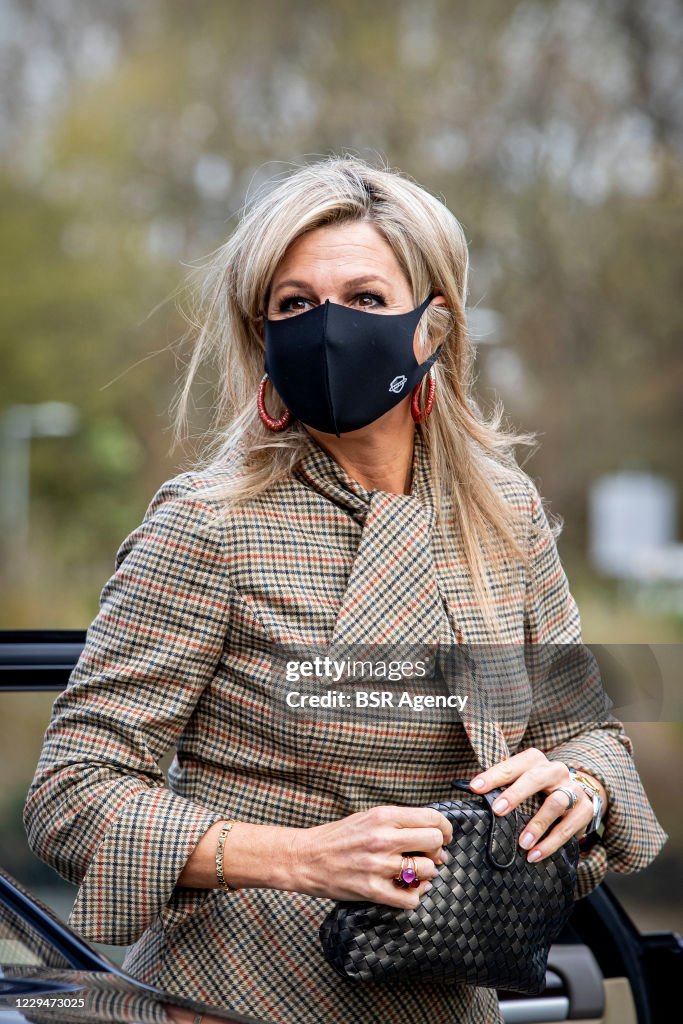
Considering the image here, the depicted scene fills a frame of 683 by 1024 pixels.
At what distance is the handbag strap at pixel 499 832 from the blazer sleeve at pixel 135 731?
34 centimetres

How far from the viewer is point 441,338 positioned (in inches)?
73.1

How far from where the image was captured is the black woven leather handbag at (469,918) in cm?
146

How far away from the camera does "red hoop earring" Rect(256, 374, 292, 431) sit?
1.80 m

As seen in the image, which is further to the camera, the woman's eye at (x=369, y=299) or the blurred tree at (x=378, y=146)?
the blurred tree at (x=378, y=146)

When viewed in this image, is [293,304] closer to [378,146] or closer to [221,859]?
[221,859]

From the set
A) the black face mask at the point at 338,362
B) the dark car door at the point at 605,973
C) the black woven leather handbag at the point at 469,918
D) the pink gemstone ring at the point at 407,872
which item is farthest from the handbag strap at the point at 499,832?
the dark car door at the point at 605,973

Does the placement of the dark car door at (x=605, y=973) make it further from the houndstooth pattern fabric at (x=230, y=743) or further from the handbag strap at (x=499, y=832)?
the handbag strap at (x=499, y=832)

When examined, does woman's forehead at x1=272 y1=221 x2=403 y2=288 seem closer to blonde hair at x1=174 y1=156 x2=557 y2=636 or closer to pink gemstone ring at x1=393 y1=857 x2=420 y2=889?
blonde hair at x1=174 y1=156 x2=557 y2=636

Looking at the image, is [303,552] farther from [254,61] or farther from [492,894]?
[254,61]

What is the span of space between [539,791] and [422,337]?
68cm

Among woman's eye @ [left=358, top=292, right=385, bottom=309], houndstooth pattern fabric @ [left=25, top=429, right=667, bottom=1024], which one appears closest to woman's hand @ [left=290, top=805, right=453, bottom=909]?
houndstooth pattern fabric @ [left=25, top=429, right=667, bottom=1024]

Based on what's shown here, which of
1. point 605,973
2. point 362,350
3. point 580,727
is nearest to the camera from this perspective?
point 362,350

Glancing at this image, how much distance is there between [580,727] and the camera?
1832 mm

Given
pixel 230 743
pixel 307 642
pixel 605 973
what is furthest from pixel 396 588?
pixel 605 973
